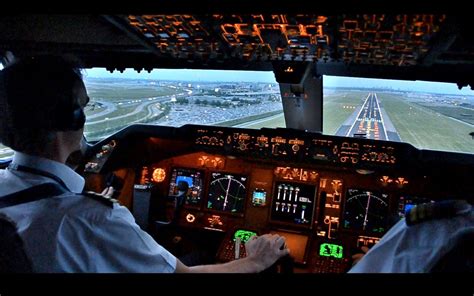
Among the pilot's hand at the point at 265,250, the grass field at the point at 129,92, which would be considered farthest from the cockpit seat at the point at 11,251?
the grass field at the point at 129,92

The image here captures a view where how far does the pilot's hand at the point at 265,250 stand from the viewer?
3.73 ft

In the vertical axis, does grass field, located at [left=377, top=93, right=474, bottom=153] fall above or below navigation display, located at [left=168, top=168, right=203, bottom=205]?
above

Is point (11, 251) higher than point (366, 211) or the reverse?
higher

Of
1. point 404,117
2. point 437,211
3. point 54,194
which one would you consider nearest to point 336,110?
point 404,117

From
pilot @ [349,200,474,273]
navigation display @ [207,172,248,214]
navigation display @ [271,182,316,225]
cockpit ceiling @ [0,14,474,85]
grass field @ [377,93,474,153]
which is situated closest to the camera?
pilot @ [349,200,474,273]

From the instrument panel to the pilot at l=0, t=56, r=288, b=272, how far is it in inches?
73.7

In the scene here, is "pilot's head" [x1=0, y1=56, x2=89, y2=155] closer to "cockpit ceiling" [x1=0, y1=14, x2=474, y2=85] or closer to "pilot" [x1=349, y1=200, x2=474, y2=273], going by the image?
"cockpit ceiling" [x1=0, y1=14, x2=474, y2=85]

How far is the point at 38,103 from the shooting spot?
0.96 m

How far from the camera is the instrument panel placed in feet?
9.14

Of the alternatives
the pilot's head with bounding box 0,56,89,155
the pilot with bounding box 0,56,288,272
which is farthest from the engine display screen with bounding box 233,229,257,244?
the pilot's head with bounding box 0,56,89,155

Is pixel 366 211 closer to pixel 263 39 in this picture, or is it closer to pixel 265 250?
pixel 263 39

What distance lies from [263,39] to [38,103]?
1.04m

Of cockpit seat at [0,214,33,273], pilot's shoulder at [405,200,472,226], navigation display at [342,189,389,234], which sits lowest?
navigation display at [342,189,389,234]

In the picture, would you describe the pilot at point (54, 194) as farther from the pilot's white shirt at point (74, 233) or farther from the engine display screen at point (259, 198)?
the engine display screen at point (259, 198)
